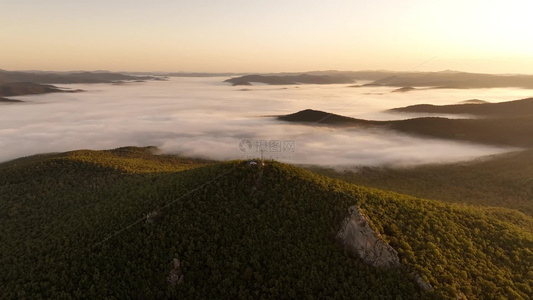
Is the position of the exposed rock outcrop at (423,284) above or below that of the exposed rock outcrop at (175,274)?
above

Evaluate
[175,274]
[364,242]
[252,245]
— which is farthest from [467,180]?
[175,274]

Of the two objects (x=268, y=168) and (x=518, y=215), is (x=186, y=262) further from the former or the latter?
(x=518, y=215)

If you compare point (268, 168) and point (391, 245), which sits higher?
point (268, 168)

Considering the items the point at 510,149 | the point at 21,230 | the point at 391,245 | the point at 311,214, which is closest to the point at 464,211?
the point at 391,245

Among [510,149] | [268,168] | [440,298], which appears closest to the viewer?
[440,298]

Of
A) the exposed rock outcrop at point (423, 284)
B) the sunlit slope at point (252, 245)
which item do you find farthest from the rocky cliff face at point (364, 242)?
the exposed rock outcrop at point (423, 284)

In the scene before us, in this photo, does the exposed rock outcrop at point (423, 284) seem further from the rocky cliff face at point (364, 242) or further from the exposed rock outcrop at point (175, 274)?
the exposed rock outcrop at point (175, 274)
